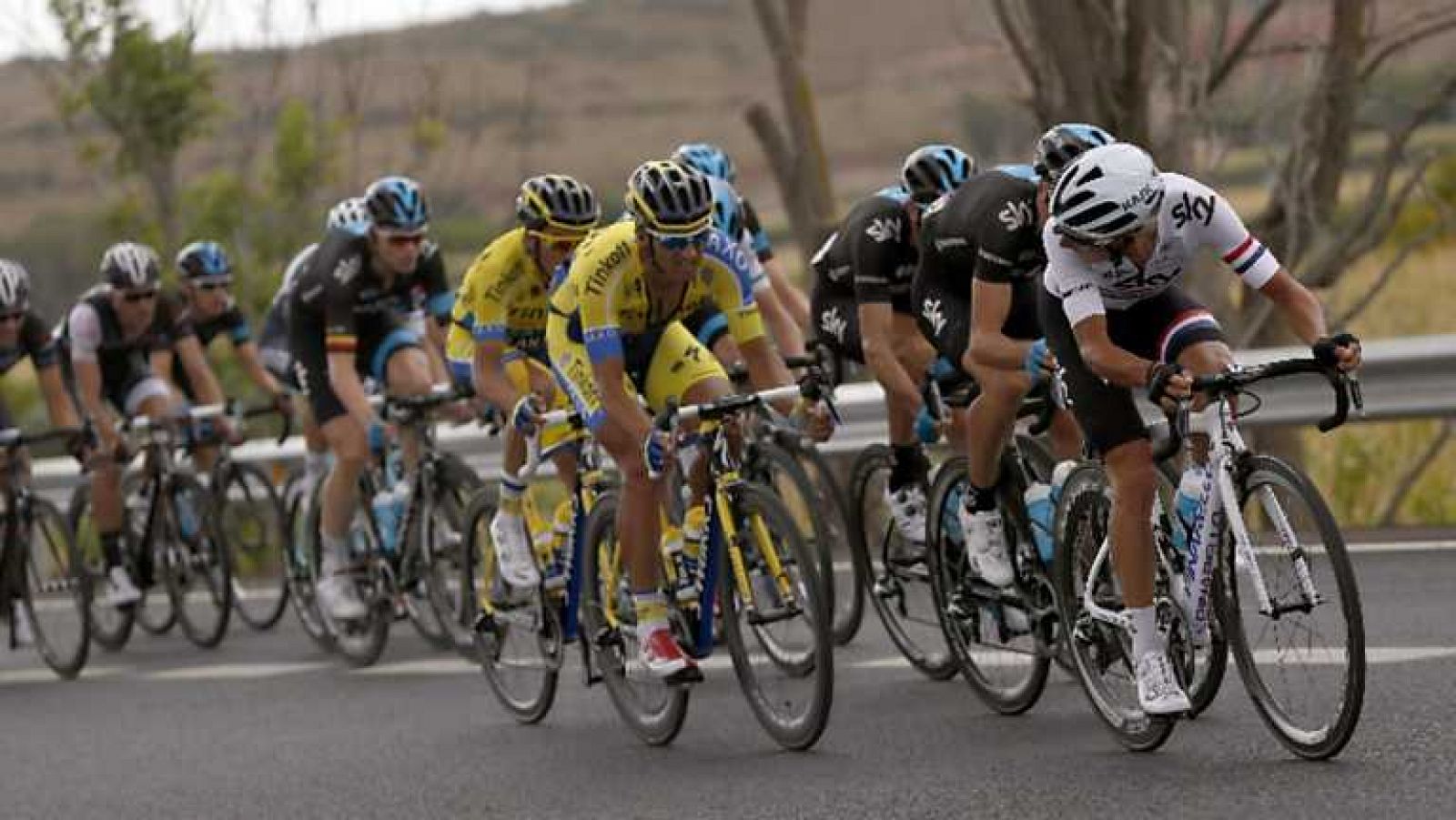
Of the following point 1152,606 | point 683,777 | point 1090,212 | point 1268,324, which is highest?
point 1090,212

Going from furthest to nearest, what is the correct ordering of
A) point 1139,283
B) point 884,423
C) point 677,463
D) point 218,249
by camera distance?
point 218,249 < point 884,423 < point 677,463 < point 1139,283

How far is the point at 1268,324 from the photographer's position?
18109mm

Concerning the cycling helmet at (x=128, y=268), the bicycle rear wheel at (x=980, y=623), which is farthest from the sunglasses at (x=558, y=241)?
the cycling helmet at (x=128, y=268)

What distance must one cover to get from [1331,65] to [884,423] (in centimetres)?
466

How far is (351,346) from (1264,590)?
6.34 meters

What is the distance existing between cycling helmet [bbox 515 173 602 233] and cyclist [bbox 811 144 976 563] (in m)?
1.04

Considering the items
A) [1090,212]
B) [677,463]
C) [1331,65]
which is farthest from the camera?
[1331,65]

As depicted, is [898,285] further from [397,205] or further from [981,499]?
[397,205]

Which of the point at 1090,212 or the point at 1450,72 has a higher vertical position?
the point at 1090,212

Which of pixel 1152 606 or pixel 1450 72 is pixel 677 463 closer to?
pixel 1152 606

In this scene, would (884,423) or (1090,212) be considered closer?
(1090,212)

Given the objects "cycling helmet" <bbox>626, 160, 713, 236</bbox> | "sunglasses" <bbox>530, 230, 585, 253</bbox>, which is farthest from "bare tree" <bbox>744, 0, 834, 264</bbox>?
"cycling helmet" <bbox>626, 160, 713, 236</bbox>

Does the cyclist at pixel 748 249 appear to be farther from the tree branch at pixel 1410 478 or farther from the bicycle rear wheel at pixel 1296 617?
the bicycle rear wheel at pixel 1296 617

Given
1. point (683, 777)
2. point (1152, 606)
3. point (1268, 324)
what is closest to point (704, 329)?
point (683, 777)
